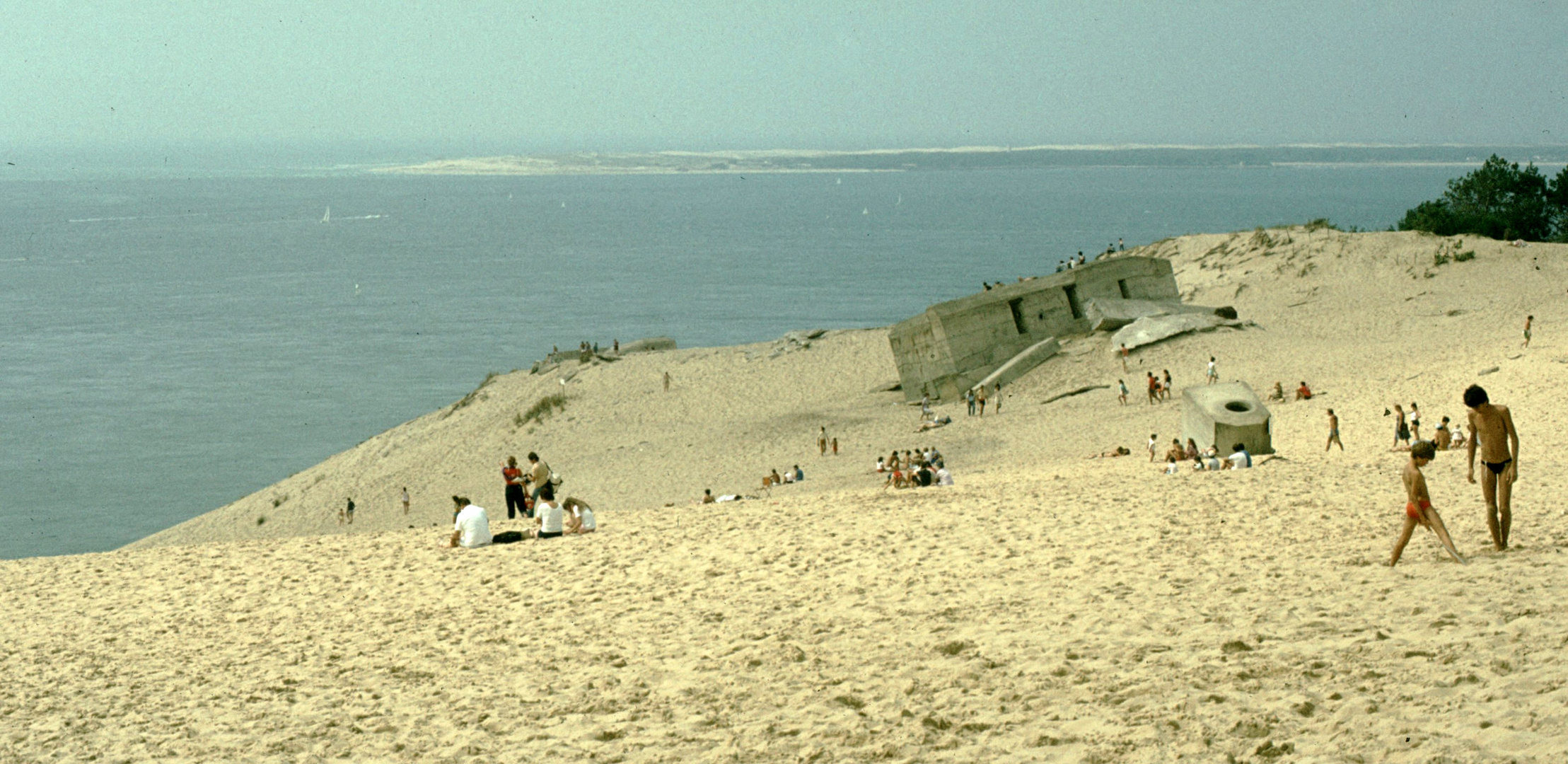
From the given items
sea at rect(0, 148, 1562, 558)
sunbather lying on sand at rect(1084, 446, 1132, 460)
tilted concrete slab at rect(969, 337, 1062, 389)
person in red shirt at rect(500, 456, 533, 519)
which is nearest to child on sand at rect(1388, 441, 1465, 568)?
person in red shirt at rect(500, 456, 533, 519)

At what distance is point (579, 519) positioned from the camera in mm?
13641

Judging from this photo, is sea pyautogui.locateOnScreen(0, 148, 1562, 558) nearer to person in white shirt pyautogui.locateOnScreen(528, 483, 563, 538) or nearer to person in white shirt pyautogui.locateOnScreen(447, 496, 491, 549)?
person in white shirt pyautogui.locateOnScreen(447, 496, 491, 549)

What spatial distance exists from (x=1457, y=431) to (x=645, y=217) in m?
137

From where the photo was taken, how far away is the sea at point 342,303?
1524 inches

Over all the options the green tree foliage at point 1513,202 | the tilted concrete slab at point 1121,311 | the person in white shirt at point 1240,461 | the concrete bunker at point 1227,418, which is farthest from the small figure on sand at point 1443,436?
the green tree foliage at point 1513,202

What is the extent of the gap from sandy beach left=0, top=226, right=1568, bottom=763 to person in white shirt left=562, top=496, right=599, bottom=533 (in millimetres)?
265

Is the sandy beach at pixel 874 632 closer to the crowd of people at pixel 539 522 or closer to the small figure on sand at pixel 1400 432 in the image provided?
the crowd of people at pixel 539 522

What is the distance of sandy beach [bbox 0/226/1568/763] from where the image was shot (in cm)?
704

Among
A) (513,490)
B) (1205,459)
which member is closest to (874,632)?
(513,490)

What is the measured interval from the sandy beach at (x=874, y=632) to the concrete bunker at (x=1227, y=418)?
1.02m

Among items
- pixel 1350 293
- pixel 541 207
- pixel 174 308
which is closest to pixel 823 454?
pixel 1350 293

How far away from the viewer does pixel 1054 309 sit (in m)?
31.3

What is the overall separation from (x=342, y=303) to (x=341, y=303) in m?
0.35

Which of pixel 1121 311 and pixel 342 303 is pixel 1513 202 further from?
pixel 342 303
